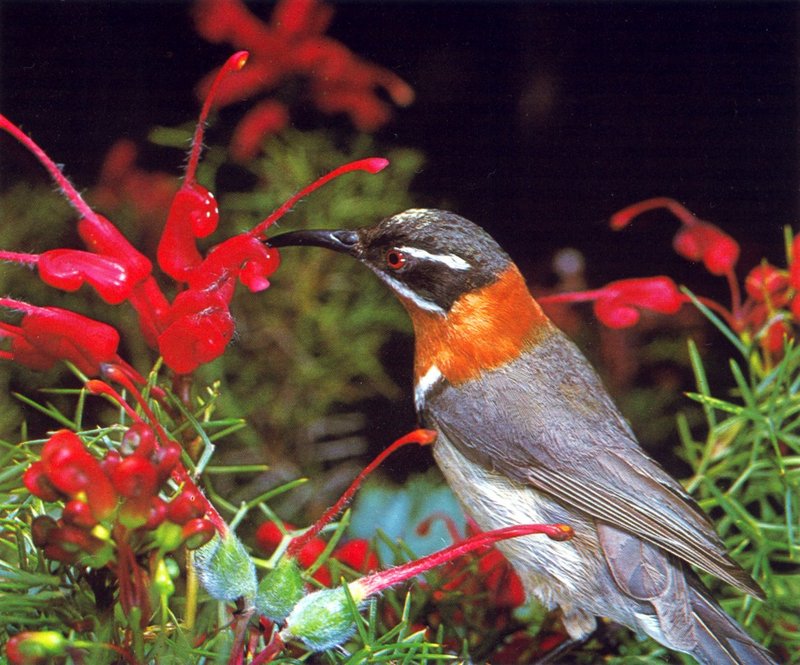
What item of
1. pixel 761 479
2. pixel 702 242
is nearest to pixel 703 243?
pixel 702 242

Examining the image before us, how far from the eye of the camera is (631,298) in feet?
6.51

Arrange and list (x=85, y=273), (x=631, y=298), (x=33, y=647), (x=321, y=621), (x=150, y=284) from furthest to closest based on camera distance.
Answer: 1. (x=631, y=298)
2. (x=150, y=284)
3. (x=85, y=273)
4. (x=321, y=621)
5. (x=33, y=647)

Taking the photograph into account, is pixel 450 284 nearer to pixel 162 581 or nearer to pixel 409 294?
pixel 409 294

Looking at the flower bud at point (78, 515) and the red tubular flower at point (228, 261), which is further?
the red tubular flower at point (228, 261)

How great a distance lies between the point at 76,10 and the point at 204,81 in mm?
314

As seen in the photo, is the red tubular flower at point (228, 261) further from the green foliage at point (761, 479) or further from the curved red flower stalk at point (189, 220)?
the green foliage at point (761, 479)

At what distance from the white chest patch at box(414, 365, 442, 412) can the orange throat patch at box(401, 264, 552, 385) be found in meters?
0.02

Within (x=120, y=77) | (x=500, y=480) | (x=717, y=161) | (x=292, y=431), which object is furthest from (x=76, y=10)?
(x=717, y=161)

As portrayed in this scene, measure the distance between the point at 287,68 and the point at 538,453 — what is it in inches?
40.4

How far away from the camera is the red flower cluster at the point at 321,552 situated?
68.6 inches

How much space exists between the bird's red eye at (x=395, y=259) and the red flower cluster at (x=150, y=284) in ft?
1.22

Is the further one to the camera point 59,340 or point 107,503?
point 59,340

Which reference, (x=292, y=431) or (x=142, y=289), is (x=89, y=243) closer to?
(x=142, y=289)

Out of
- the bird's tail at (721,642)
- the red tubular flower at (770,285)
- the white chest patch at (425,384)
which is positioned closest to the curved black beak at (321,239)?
the white chest patch at (425,384)
